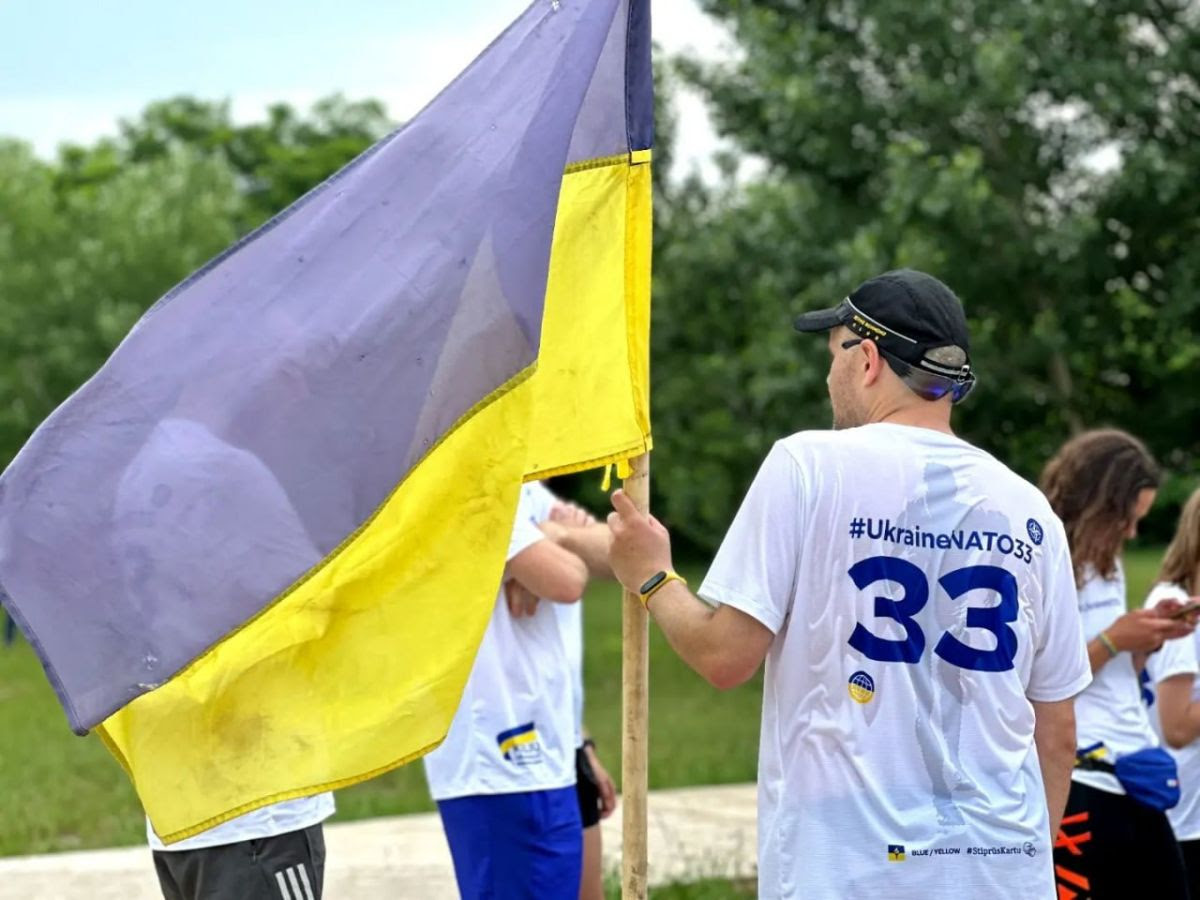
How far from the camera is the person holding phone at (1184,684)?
520 centimetres

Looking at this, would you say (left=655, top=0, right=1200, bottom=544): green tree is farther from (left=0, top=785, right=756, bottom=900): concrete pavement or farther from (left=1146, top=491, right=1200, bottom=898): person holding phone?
(left=1146, top=491, right=1200, bottom=898): person holding phone

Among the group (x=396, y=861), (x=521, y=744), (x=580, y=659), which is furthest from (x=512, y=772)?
(x=396, y=861)

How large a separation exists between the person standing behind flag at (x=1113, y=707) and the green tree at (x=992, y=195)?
8019 mm

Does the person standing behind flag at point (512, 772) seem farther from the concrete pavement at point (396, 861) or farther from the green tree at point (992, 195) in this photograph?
the green tree at point (992, 195)

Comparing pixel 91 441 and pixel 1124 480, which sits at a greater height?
pixel 91 441

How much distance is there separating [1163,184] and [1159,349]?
7.84 ft

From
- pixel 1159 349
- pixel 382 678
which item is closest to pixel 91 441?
pixel 382 678

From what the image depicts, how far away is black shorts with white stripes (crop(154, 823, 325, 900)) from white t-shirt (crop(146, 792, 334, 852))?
0.05ft

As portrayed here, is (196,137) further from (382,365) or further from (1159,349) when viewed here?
(382,365)

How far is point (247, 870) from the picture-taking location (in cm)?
406

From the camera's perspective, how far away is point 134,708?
133 inches

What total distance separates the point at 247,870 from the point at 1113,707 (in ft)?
8.79

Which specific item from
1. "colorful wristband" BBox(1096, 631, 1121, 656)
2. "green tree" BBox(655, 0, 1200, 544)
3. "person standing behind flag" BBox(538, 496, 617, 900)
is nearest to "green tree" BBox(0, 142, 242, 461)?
"green tree" BBox(655, 0, 1200, 544)

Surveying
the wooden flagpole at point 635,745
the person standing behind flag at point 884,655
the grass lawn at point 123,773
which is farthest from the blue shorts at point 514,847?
the grass lawn at point 123,773
